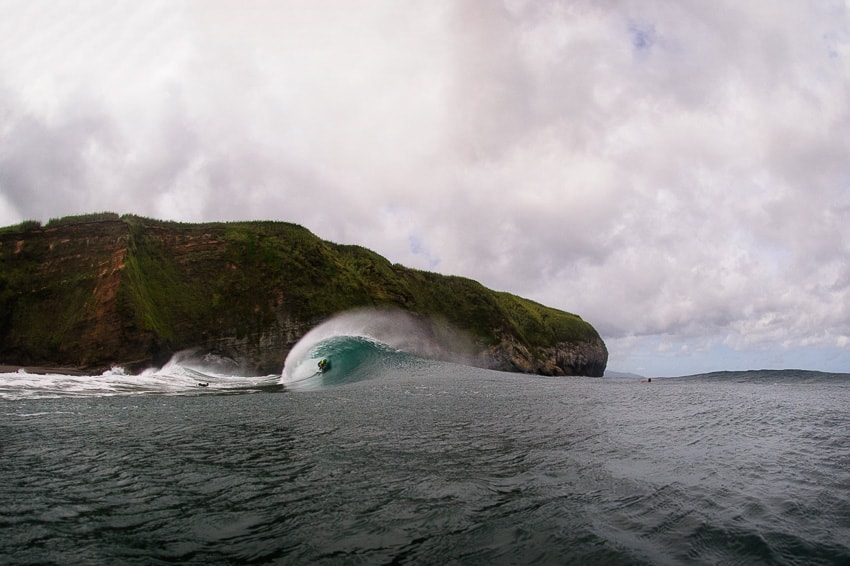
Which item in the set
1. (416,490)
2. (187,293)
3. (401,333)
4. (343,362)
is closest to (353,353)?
(343,362)

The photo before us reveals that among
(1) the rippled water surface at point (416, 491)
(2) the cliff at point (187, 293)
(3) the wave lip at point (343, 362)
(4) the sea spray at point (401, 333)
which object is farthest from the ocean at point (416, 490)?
(2) the cliff at point (187, 293)

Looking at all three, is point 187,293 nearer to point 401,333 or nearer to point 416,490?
point 401,333

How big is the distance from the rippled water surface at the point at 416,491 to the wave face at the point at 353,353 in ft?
64.4

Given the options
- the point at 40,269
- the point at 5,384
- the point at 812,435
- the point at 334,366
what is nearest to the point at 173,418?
the point at 5,384

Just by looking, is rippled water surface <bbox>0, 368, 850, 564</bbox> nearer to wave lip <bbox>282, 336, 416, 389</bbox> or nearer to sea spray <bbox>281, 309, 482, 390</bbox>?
wave lip <bbox>282, 336, 416, 389</bbox>

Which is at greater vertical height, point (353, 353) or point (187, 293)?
point (187, 293)

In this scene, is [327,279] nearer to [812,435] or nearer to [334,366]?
[334,366]

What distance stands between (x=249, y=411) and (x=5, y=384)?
1771 cm

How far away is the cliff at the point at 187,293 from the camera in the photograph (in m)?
51.5

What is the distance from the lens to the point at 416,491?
23.1 ft

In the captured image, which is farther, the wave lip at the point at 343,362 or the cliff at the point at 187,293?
the cliff at the point at 187,293

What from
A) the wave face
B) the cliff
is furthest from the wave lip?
the cliff

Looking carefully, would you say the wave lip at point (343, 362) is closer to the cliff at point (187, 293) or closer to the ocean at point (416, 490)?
the cliff at point (187, 293)

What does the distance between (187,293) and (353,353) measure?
34.0 meters
